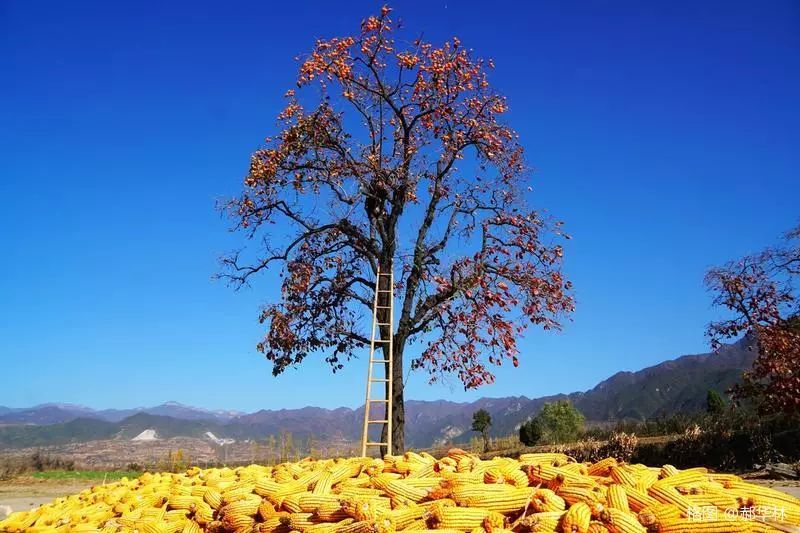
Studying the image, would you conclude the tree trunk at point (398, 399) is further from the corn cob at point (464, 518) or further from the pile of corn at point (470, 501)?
the corn cob at point (464, 518)

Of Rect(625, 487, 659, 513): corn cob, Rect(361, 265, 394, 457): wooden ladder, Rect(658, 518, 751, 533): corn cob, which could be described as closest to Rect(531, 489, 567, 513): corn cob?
Rect(625, 487, 659, 513): corn cob

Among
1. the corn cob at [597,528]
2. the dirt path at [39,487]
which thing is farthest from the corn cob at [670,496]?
the dirt path at [39,487]

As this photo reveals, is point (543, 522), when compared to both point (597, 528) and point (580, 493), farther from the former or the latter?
point (580, 493)

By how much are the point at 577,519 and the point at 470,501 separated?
63cm

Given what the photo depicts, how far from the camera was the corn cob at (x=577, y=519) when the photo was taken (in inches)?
128

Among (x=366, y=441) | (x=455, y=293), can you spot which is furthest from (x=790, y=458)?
(x=366, y=441)

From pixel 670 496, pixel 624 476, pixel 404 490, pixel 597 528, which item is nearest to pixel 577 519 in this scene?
pixel 597 528

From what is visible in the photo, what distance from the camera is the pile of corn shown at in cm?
340

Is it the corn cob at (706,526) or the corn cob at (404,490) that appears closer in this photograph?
the corn cob at (706,526)

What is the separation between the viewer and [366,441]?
9.88 meters

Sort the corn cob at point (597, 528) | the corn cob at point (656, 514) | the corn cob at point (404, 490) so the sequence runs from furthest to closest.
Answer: the corn cob at point (404, 490) → the corn cob at point (656, 514) → the corn cob at point (597, 528)

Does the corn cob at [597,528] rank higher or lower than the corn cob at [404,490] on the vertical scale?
lower

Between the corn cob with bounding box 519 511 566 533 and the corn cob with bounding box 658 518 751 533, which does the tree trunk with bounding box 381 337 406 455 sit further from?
the corn cob with bounding box 658 518 751 533

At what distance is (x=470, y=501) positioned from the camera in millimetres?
3637
